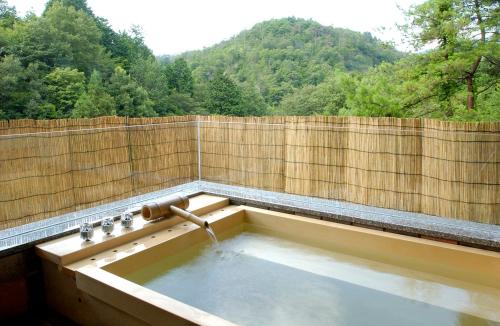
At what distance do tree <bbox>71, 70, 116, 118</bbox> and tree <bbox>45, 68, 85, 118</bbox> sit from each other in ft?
1.16

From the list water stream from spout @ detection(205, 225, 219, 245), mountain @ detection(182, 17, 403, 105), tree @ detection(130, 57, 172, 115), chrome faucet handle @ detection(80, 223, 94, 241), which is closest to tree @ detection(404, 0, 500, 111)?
mountain @ detection(182, 17, 403, 105)

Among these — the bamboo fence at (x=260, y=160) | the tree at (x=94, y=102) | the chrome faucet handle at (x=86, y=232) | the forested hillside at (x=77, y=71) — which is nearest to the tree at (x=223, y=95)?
the forested hillside at (x=77, y=71)

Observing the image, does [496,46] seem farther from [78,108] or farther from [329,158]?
[78,108]

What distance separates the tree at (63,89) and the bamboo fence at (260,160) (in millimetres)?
16091

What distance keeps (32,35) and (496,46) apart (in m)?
18.9

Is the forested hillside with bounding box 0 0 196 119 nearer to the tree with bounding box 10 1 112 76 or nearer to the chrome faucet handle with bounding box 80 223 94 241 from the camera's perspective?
the tree with bounding box 10 1 112 76

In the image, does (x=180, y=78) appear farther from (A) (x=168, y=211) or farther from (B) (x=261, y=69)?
(A) (x=168, y=211)

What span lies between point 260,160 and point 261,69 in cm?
1730

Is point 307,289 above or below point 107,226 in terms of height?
below

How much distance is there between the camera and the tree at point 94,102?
18.7m

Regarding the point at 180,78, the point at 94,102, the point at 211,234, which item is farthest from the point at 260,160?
the point at 180,78

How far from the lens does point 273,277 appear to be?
2.79 metres

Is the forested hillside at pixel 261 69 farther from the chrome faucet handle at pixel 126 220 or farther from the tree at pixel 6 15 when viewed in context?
the chrome faucet handle at pixel 126 220

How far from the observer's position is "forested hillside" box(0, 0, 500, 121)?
9.98 meters
